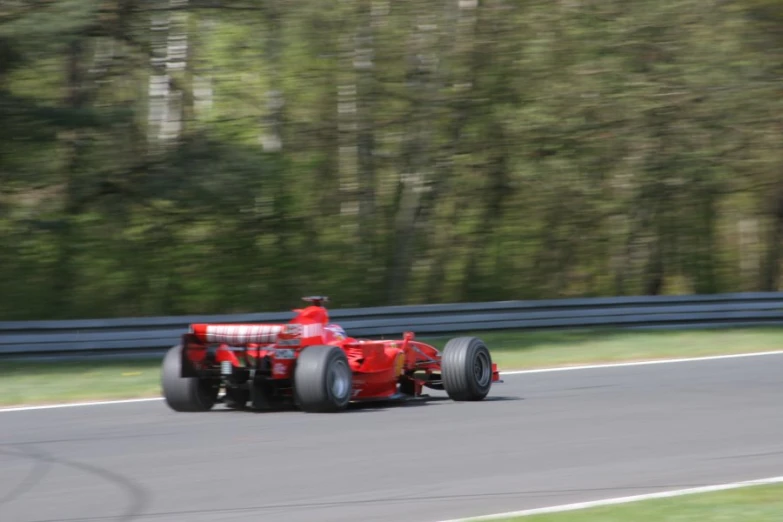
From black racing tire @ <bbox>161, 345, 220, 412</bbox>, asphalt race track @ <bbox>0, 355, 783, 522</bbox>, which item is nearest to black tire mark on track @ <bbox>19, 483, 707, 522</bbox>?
asphalt race track @ <bbox>0, 355, 783, 522</bbox>

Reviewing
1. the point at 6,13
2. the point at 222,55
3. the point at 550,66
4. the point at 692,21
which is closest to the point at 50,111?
the point at 6,13

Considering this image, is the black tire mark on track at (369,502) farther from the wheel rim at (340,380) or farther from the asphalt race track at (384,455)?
the wheel rim at (340,380)

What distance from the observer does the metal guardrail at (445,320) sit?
53.2ft

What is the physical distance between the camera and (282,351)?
10.4 metres

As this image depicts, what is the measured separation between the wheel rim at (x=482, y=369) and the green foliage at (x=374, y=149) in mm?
9193

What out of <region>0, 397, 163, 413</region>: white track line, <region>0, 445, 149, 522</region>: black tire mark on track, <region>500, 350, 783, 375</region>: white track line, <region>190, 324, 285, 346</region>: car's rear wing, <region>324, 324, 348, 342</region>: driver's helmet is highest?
<region>190, 324, 285, 346</region>: car's rear wing

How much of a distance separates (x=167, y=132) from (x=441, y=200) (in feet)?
18.0

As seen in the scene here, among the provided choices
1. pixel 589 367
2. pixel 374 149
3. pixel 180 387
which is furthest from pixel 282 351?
pixel 374 149

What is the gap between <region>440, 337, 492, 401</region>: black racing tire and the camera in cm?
1123

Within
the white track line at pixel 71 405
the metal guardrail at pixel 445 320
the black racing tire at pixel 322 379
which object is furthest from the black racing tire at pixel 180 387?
the metal guardrail at pixel 445 320

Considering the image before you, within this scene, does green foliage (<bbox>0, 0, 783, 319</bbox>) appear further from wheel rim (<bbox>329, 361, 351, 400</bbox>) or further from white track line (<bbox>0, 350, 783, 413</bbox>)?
wheel rim (<bbox>329, 361, 351, 400</bbox>)

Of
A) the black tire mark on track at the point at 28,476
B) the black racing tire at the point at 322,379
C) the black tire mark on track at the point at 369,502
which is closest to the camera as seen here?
the black tire mark on track at the point at 369,502

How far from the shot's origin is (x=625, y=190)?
23.2m

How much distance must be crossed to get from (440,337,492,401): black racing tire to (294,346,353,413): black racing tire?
1.18m
